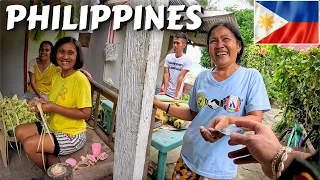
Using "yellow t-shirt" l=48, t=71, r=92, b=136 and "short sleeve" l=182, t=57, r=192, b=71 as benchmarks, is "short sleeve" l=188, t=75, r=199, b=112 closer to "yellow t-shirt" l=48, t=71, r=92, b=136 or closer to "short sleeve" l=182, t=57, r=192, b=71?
"yellow t-shirt" l=48, t=71, r=92, b=136

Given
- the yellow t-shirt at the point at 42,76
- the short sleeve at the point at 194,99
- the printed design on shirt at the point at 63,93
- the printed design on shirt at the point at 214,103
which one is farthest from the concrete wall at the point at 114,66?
the printed design on shirt at the point at 214,103

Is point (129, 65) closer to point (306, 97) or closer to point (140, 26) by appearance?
point (140, 26)

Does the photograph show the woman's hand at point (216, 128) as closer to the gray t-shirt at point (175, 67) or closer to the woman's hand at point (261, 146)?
the woman's hand at point (261, 146)

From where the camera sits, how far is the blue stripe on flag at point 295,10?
3.50m

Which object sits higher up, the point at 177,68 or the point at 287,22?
the point at 287,22

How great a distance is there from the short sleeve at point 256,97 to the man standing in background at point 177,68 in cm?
293

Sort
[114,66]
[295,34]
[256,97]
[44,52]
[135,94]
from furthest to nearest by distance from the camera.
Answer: [114,66] < [295,34] < [44,52] < [256,97] < [135,94]

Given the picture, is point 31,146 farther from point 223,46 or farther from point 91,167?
point 223,46

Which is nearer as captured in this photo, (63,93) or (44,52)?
(63,93)

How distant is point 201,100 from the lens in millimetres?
1558

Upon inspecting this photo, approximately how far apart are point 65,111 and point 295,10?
3.52 meters

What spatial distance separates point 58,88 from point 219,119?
1.64m

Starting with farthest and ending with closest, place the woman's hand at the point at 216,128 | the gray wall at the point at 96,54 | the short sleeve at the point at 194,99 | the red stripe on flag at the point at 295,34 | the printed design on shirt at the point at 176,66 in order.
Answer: the gray wall at the point at 96,54 < the printed design on shirt at the point at 176,66 < the red stripe on flag at the point at 295,34 < the short sleeve at the point at 194,99 < the woman's hand at the point at 216,128

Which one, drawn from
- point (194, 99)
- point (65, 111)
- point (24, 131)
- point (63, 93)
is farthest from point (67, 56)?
point (194, 99)
